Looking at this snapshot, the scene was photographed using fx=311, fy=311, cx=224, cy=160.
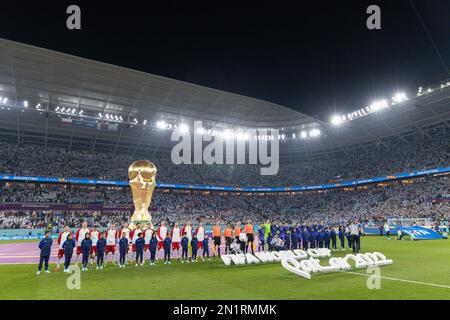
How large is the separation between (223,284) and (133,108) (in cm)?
3825

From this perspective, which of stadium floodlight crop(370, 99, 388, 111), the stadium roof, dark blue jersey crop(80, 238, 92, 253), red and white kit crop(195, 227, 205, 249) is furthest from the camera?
stadium floodlight crop(370, 99, 388, 111)

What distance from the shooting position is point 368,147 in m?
57.5

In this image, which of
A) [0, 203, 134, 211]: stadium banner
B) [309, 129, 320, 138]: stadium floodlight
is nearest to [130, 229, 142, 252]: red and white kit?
[0, 203, 134, 211]: stadium banner

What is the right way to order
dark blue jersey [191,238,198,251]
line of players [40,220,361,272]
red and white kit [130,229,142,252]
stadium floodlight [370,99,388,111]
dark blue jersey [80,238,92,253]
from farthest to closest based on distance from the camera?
stadium floodlight [370,99,388,111] → dark blue jersey [191,238,198,251] → red and white kit [130,229,142,252] → line of players [40,220,361,272] → dark blue jersey [80,238,92,253]

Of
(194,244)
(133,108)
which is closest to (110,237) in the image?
(194,244)

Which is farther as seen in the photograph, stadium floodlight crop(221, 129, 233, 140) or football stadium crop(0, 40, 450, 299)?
stadium floodlight crop(221, 129, 233, 140)

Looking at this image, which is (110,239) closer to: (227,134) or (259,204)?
(227,134)

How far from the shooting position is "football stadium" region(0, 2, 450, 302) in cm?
1091

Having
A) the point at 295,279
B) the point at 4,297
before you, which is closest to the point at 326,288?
the point at 295,279

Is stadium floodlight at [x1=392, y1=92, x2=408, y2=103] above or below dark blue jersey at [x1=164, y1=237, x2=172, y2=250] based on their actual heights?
above

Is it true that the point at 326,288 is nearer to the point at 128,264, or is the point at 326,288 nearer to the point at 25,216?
the point at 128,264

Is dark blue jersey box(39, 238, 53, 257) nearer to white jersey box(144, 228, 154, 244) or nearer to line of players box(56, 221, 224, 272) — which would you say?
line of players box(56, 221, 224, 272)

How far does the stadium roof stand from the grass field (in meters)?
26.5
